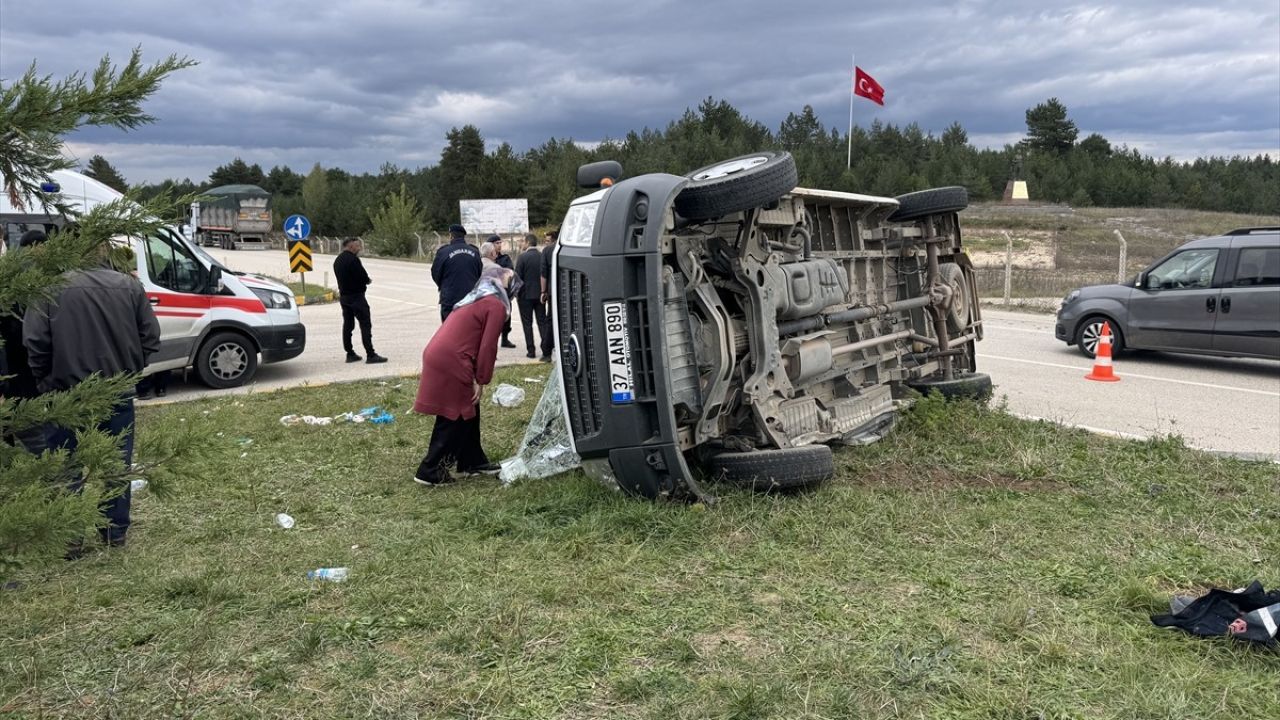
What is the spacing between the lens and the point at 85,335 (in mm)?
4891

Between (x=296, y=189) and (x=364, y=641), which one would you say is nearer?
(x=364, y=641)

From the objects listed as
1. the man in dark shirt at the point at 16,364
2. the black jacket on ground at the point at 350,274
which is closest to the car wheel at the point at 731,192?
the man in dark shirt at the point at 16,364

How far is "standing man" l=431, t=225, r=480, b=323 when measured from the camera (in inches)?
437

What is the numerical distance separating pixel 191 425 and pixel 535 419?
12.4 feet

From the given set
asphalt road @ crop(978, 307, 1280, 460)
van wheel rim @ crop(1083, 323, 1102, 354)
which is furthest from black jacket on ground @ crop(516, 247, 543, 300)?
van wheel rim @ crop(1083, 323, 1102, 354)

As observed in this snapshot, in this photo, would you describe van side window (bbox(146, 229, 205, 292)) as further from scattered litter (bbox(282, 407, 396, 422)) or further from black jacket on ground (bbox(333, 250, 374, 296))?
scattered litter (bbox(282, 407, 396, 422))

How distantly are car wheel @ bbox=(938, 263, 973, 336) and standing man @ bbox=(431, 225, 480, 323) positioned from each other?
5.43m

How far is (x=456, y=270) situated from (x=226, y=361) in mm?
2863

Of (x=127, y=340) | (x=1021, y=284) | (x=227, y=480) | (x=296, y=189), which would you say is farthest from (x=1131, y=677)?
(x=296, y=189)

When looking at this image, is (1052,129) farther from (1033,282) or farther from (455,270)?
(455,270)

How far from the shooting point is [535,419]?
21.6ft

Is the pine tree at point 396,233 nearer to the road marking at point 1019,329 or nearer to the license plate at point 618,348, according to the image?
the road marking at point 1019,329

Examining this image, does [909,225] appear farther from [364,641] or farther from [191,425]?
[191,425]

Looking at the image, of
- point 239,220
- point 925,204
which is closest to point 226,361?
point 925,204
